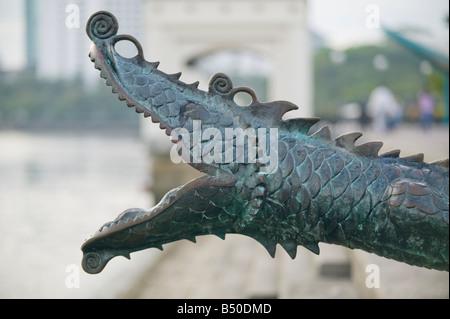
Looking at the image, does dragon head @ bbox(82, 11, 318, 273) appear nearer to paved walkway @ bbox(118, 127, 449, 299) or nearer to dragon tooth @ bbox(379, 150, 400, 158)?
dragon tooth @ bbox(379, 150, 400, 158)

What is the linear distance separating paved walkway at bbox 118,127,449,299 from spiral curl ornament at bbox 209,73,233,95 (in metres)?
1.74

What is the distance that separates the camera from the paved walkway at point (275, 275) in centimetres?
367

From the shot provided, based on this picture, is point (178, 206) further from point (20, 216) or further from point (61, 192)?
point (61, 192)

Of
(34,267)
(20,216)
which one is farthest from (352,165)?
(20,216)

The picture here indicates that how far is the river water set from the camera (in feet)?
28.0

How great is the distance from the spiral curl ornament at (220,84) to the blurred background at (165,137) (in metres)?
1.76

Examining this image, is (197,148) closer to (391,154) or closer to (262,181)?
(262,181)

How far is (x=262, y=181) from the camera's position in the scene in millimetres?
1799

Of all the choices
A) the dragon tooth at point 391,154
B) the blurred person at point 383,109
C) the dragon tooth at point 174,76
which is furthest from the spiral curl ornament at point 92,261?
the blurred person at point 383,109

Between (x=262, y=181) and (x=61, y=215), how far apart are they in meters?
15.2

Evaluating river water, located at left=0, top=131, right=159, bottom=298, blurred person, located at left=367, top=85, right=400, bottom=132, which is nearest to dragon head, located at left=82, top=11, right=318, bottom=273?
river water, located at left=0, top=131, right=159, bottom=298

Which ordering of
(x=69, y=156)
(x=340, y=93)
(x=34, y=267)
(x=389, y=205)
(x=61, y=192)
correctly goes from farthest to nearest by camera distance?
(x=340, y=93), (x=69, y=156), (x=61, y=192), (x=34, y=267), (x=389, y=205)
